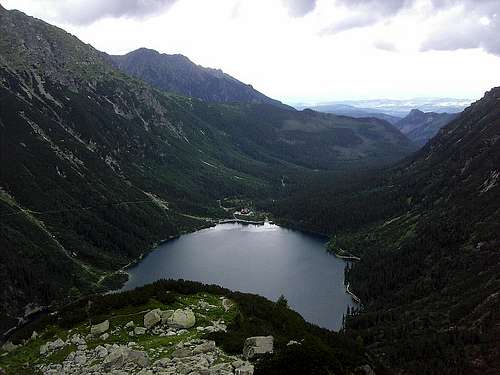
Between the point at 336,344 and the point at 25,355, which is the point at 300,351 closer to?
the point at 336,344

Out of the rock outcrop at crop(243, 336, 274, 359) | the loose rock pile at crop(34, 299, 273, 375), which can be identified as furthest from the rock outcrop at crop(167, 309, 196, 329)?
the rock outcrop at crop(243, 336, 274, 359)

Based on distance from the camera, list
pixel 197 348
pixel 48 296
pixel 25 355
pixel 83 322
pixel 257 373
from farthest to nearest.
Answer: pixel 48 296 → pixel 83 322 → pixel 25 355 → pixel 197 348 → pixel 257 373

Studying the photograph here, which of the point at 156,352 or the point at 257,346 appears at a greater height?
the point at 257,346

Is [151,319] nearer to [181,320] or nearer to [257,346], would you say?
[181,320]

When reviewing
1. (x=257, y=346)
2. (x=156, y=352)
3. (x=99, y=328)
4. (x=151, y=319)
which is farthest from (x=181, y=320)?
(x=257, y=346)

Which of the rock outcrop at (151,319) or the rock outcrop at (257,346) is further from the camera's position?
the rock outcrop at (151,319)

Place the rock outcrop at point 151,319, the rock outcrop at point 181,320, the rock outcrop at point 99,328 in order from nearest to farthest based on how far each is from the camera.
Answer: the rock outcrop at point 99,328, the rock outcrop at point 181,320, the rock outcrop at point 151,319

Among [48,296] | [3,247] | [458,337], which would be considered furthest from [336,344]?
[3,247]

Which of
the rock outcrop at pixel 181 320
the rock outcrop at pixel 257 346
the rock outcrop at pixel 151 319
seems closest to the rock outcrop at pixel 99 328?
the rock outcrop at pixel 151 319

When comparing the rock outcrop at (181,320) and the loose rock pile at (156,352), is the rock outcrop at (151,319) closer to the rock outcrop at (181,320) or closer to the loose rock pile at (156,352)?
the loose rock pile at (156,352)

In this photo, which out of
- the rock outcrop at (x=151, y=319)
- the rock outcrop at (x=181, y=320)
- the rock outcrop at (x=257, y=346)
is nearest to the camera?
the rock outcrop at (x=257, y=346)

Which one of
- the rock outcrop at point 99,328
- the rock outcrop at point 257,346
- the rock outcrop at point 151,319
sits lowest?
the rock outcrop at point 99,328
